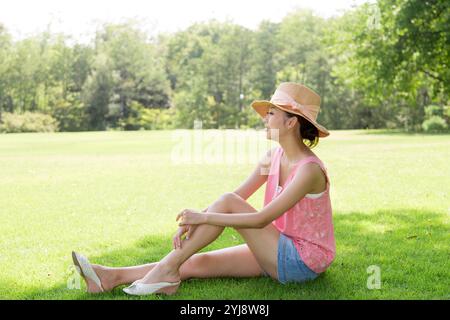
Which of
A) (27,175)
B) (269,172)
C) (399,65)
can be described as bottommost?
(27,175)

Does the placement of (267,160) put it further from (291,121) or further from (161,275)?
(161,275)

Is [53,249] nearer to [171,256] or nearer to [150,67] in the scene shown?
[171,256]

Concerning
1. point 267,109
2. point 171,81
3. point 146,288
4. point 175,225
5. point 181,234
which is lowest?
point 175,225

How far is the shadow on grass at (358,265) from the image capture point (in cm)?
457

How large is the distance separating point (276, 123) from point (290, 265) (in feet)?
3.54

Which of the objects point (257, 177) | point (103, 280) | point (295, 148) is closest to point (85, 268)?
point (103, 280)

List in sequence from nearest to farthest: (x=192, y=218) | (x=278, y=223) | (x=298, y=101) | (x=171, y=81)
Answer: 1. (x=192, y=218)
2. (x=298, y=101)
3. (x=278, y=223)
4. (x=171, y=81)

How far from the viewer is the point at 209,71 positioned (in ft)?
211

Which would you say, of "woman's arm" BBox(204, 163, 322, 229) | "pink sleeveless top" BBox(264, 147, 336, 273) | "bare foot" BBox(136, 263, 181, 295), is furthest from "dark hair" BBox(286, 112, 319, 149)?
"bare foot" BBox(136, 263, 181, 295)

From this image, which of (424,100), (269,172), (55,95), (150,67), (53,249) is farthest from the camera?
(150,67)

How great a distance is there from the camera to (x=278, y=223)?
4.81 m

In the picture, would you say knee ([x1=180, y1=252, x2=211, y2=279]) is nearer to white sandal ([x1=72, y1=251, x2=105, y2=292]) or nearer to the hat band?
white sandal ([x1=72, y1=251, x2=105, y2=292])

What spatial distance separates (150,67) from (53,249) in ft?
196
